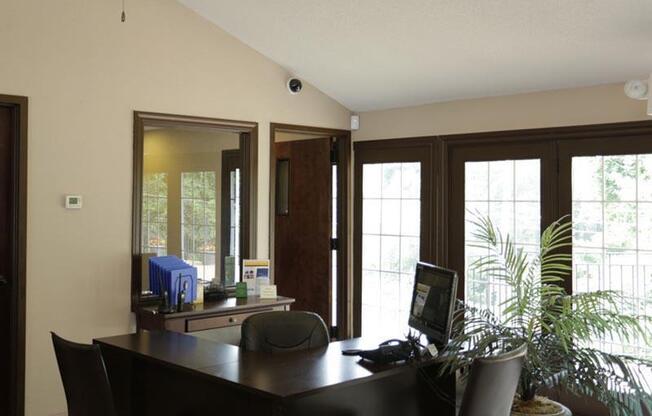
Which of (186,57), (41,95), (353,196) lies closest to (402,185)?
(353,196)

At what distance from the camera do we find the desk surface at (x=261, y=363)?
8.86ft

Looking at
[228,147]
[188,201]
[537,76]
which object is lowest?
[188,201]

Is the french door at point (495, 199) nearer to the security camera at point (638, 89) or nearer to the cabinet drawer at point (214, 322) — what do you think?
the security camera at point (638, 89)

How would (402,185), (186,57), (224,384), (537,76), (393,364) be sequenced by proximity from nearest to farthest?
(224,384) → (393,364) → (537,76) → (186,57) → (402,185)

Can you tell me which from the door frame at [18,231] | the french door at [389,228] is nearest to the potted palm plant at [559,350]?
the french door at [389,228]

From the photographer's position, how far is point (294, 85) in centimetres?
581

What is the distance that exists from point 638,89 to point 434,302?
201cm

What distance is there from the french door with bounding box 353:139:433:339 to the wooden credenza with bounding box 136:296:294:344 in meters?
1.25

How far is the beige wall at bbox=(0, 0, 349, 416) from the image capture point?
4504mm

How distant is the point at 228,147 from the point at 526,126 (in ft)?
7.34

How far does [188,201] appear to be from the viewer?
5.31 m

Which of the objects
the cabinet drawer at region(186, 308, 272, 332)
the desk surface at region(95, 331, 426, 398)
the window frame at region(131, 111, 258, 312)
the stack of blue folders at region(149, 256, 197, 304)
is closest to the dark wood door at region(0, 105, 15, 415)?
the window frame at region(131, 111, 258, 312)

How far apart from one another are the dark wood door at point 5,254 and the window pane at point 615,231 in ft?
12.0

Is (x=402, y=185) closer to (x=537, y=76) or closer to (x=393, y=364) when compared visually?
(x=537, y=76)
